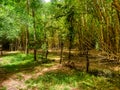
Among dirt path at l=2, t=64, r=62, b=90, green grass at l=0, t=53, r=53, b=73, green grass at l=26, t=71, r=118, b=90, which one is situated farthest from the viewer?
green grass at l=0, t=53, r=53, b=73

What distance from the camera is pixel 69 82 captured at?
59.7ft

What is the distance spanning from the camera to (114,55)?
2.23 metres

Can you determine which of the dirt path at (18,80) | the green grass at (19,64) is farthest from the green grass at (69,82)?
the green grass at (19,64)

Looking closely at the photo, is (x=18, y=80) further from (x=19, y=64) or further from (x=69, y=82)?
(x=19, y=64)

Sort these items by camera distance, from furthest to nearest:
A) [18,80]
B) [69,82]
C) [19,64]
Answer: [19,64] → [18,80] → [69,82]

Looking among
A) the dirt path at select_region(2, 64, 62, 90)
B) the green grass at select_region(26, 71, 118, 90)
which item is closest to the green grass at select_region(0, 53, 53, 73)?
the dirt path at select_region(2, 64, 62, 90)

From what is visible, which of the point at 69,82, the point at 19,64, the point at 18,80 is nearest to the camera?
Result: the point at 69,82

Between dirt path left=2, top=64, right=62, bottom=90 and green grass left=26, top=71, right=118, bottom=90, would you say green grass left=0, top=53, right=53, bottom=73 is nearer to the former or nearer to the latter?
dirt path left=2, top=64, right=62, bottom=90

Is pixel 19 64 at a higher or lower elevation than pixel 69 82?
higher

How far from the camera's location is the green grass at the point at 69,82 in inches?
673

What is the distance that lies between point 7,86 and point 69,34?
31.3 feet

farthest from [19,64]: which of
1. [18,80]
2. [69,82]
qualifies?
[69,82]

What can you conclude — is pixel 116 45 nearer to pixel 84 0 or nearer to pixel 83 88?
pixel 84 0

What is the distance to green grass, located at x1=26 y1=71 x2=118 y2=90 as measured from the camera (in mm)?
17094
